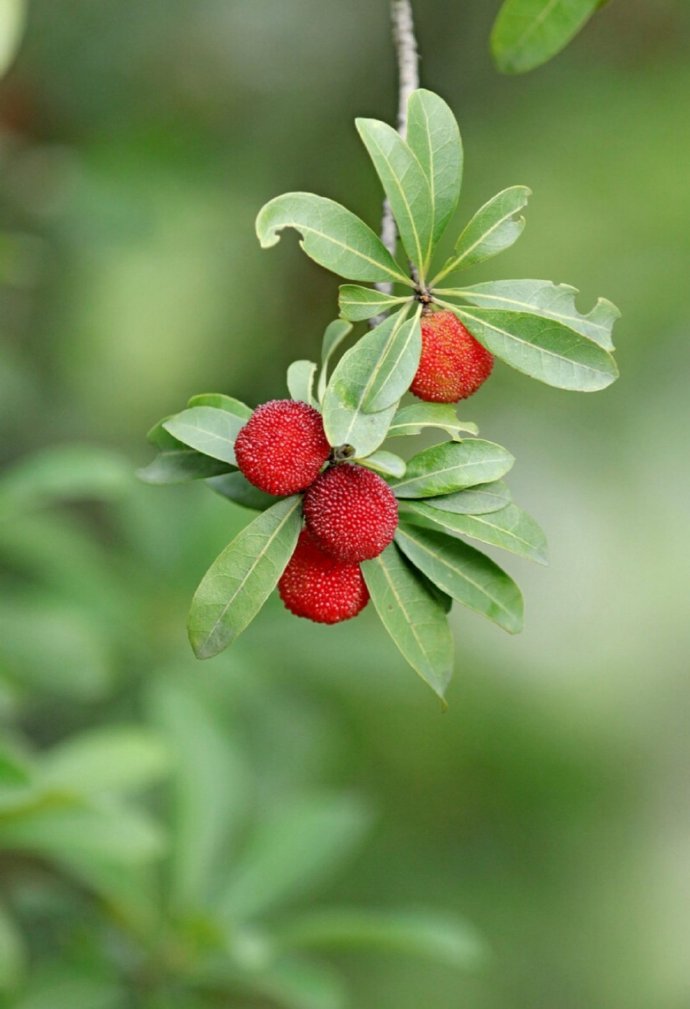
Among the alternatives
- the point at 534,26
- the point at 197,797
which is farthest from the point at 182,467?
the point at 197,797

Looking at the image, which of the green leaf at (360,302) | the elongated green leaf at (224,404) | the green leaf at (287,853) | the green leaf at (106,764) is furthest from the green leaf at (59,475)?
the green leaf at (360,302)

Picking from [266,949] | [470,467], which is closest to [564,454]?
[266,949]

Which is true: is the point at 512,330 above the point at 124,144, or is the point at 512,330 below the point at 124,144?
below

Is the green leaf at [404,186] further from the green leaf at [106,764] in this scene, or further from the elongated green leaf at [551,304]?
the green leaf at [106,764]

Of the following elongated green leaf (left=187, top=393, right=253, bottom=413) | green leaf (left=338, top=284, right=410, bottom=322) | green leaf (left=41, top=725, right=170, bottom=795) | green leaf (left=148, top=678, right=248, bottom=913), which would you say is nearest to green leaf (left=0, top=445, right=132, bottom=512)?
green leaf (left=41, top=725, right=170, bottom=795)

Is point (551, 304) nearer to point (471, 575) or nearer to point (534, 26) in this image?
point (471, 575)

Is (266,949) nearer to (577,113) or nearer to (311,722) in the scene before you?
(311,722)

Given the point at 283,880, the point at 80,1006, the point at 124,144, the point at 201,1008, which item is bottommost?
the point at 80,1006

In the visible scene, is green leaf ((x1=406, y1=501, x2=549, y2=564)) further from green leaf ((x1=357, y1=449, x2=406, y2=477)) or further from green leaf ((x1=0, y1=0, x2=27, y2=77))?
green leaf ((x1=0, y1=0, x2=27, y2=77))
